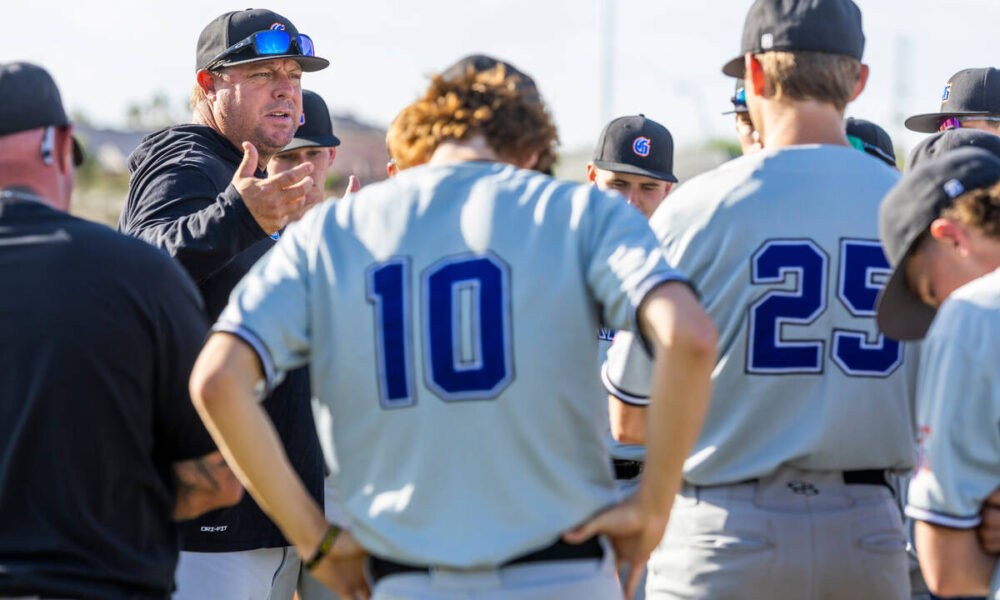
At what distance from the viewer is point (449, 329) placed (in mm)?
2639

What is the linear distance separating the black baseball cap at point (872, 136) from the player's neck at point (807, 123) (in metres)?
2.14

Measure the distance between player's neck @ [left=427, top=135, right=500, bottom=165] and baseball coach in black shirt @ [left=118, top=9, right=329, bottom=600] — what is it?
3.91ft

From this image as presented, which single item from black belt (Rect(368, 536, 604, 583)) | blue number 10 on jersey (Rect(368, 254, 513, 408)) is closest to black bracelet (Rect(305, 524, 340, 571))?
black belt (Rect(368, 536, 604, 583))

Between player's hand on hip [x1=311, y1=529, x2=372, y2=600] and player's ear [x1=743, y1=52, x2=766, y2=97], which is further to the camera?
player's ear [x1=743, y1=52, x2=766, y2=97]

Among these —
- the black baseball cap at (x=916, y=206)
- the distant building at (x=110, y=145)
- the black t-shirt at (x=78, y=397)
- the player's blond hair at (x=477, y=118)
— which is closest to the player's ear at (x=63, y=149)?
the black t-shirt at (x=78, y=397)

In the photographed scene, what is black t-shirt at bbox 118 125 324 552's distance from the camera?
4109mm

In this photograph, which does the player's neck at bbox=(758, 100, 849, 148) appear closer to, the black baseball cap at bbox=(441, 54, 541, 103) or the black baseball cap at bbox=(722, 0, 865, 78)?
the black baseball cap at bbox=(722, 0, 865, 78)

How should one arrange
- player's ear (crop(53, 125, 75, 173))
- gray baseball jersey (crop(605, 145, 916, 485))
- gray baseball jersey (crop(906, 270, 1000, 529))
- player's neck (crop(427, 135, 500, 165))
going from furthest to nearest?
gray baseball jersey (crop(605, 145, 916, 485))
player's ear (crop(53, 125, 75, 173))
player's neck (crop(427, 135, 500, 165))
gray baseball jersey (crop(906, 270, 1000, 529))

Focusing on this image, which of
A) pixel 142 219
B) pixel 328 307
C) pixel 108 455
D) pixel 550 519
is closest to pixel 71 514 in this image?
pixel 108 455

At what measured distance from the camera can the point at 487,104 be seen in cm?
287

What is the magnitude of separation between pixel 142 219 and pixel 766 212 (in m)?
2.49

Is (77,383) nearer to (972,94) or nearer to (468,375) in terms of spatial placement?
(468,375)

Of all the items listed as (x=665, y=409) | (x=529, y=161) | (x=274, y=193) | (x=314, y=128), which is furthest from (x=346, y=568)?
(x=314, y=128)

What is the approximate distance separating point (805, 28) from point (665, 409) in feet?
4.46
